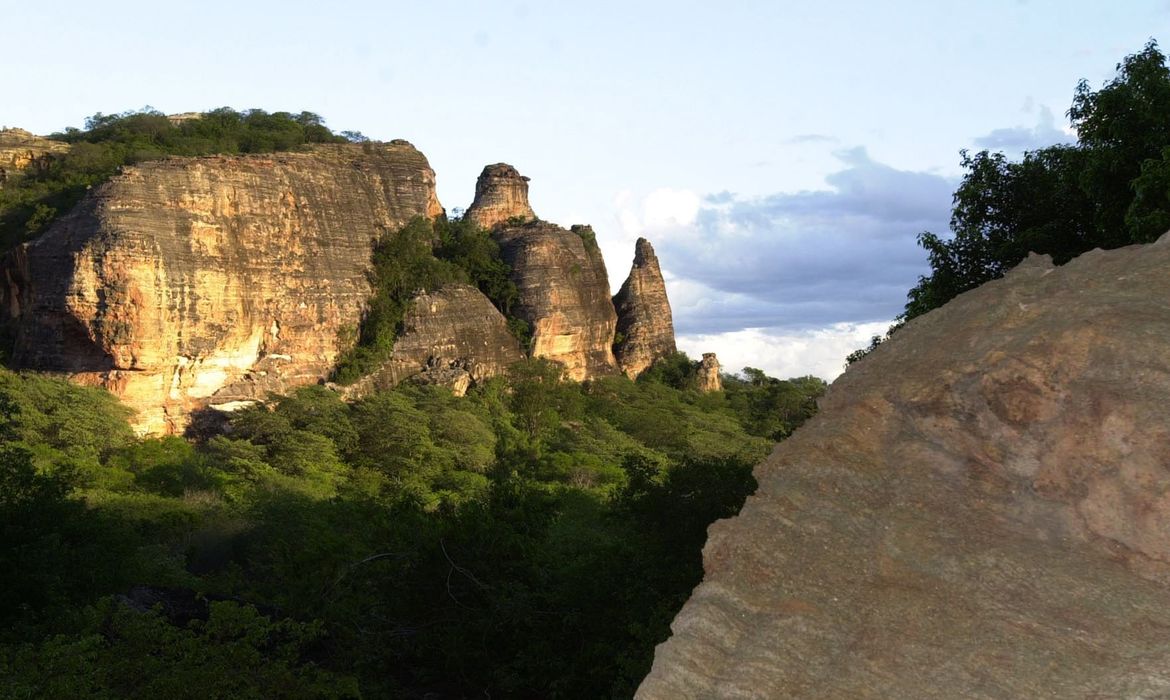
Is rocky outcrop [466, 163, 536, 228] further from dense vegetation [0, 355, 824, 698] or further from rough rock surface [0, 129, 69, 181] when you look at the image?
dense vegetation [0, 355, 824, 698]

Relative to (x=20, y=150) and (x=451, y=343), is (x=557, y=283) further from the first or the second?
(x=20, y=150)

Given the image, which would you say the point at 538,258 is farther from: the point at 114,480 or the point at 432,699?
the point at 432,699

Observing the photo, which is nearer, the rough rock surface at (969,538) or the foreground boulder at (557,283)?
the rough rock surface at (969,538)

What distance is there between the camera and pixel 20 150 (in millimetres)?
42844

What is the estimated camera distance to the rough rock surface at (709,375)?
54688mm

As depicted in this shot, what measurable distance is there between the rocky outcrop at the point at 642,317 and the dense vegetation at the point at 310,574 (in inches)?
899

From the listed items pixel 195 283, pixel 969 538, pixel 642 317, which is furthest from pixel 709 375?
pixel 969 538

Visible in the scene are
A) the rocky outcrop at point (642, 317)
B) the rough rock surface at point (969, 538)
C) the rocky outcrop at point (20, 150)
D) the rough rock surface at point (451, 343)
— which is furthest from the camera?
the rocky outcrop at point (642, 317)

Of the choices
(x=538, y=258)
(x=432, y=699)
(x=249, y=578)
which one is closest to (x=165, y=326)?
(x=249, y=578)

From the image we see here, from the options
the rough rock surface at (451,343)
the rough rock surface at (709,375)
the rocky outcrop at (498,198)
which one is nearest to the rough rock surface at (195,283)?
the rough rock surface at (451,343)

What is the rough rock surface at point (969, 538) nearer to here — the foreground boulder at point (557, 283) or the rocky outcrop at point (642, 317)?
the foreground boulder at point (557, 283)

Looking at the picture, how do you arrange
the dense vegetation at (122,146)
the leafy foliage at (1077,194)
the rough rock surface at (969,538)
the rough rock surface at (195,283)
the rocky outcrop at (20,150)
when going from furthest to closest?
the rocky outcrop at (20,150)
the dense vegetation at (122,146)
the rough rock surface at (195,283)
the leafy foliage at (1077,194)
the rough rock surface at (969,538)

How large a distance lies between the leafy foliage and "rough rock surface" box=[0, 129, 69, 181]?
40070mm

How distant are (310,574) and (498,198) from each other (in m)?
38.4
